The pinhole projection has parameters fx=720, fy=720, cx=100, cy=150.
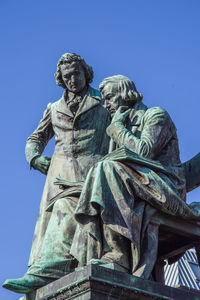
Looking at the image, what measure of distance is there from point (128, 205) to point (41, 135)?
2.70 metres

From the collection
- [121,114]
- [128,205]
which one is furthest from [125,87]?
[128,205]

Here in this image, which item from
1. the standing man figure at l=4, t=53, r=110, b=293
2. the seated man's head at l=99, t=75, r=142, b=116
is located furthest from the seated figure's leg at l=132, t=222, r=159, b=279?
the seated man's head at l=99, t=75, r=142, b=116

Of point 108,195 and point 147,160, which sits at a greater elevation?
point 147,160

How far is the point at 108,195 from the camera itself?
8047mm

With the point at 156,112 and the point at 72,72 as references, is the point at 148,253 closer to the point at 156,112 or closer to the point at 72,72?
the point at 156,112

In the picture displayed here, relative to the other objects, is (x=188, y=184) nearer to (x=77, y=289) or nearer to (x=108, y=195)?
(x=108, y=195)

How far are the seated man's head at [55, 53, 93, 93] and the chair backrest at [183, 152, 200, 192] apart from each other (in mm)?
1854

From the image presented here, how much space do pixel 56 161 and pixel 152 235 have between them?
214 centimetres

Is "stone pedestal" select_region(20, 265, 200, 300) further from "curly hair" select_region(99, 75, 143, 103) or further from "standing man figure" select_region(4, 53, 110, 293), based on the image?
"curly hair" select_region(99, 75, 143, 103)

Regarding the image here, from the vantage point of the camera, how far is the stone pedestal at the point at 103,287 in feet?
24.0

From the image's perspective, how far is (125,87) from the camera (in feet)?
30.7

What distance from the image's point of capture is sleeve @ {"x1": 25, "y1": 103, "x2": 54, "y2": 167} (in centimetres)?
1022

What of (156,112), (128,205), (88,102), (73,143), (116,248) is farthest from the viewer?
(88,102)

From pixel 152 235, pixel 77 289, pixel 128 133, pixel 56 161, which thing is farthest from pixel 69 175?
pixel 77 289
